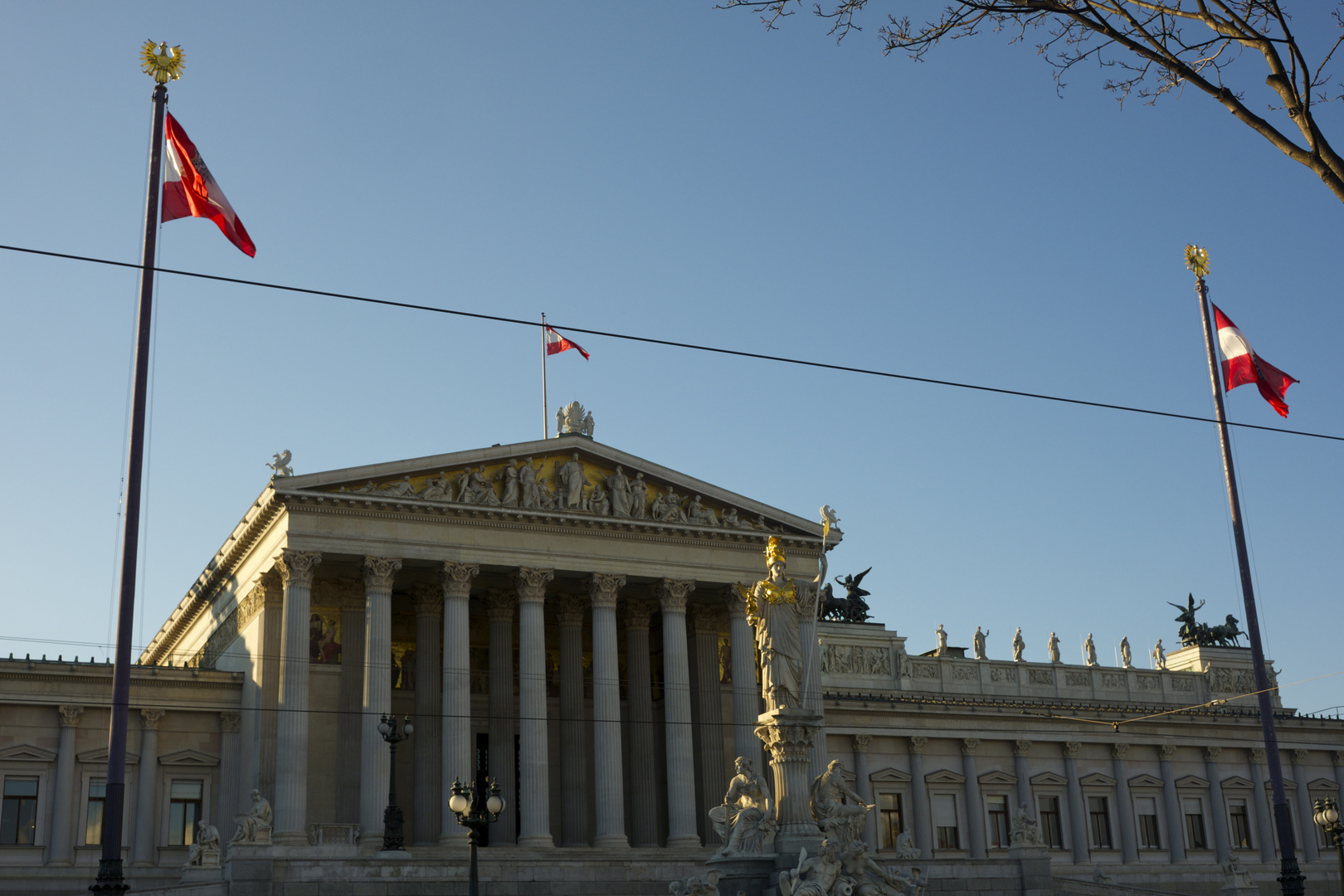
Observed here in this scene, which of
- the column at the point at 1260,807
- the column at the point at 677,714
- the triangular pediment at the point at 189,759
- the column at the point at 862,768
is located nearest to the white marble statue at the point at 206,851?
the triangular pediment at the point at 189,759

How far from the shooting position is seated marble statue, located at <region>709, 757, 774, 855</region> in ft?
91.7

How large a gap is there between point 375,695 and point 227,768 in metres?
7.95

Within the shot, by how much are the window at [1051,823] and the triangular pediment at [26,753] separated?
41001mm

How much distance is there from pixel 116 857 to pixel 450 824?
2339 cm

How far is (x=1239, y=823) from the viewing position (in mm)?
67125

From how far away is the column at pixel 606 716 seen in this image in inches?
1833

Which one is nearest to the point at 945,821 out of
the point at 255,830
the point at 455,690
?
the point at 455,690

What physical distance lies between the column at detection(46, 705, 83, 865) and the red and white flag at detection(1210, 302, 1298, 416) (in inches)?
1469

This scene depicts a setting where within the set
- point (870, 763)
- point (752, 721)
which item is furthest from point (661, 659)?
point (870, 763)

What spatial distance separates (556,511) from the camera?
4872 centimetres

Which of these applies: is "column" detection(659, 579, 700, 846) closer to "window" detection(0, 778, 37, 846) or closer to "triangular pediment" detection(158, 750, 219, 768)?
"triangular pediment" detection(158, 750, 219, 768)

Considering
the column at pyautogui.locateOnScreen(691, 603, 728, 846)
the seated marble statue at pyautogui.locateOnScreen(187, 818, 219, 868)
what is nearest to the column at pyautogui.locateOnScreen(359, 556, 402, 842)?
the seated marble statue at pyautogui.locateOnScreen(187, 818, 219, 868)

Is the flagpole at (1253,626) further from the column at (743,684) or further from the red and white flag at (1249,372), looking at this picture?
the column at (743,684)

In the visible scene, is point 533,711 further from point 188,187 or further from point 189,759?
point 188,187
